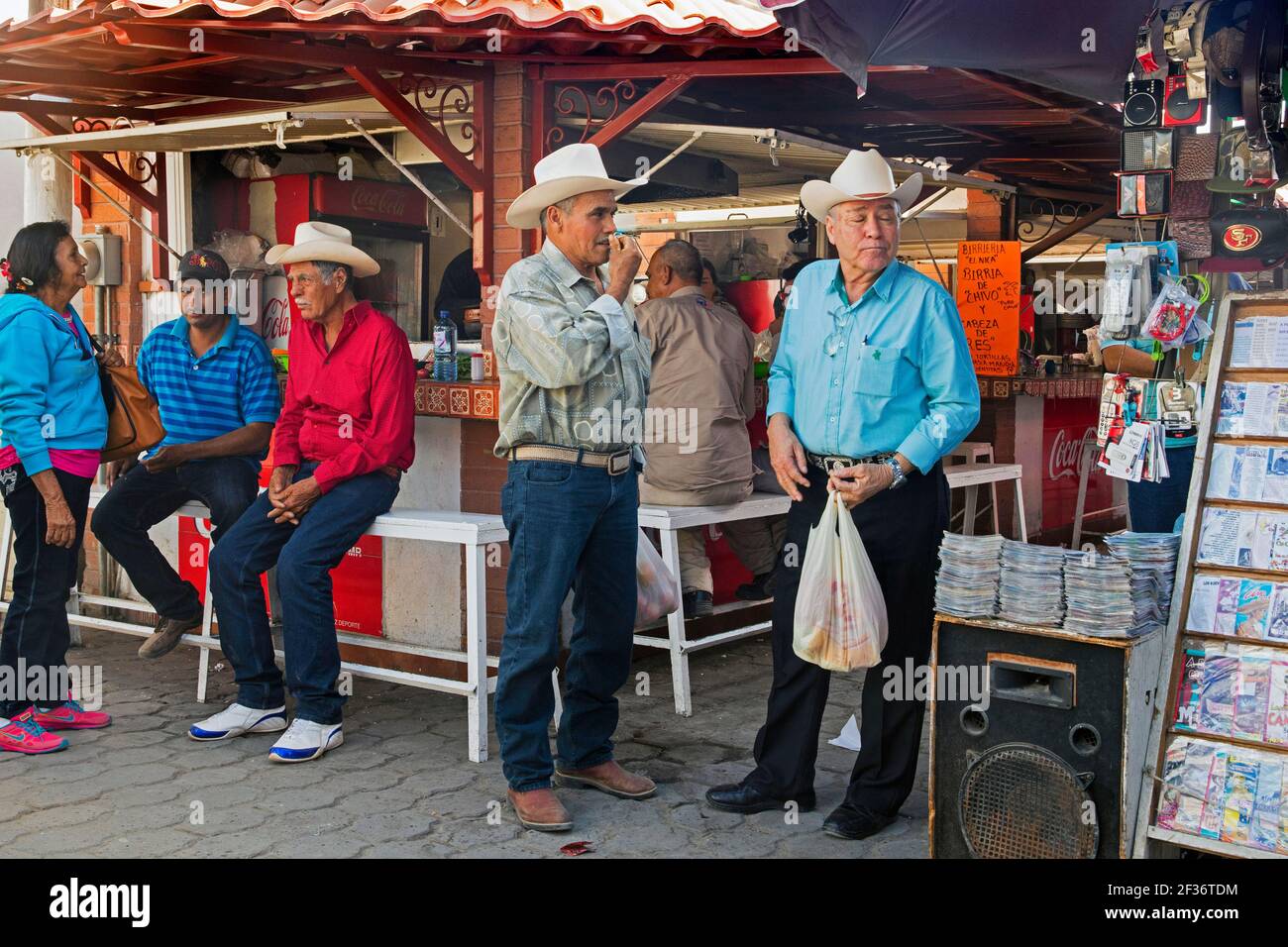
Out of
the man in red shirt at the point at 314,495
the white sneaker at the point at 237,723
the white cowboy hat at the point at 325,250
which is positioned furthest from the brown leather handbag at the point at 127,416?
the white sneaker at the point at 237,723

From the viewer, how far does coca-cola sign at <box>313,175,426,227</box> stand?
8258mm

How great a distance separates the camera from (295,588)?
546cm

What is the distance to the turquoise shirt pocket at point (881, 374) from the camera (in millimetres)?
4457

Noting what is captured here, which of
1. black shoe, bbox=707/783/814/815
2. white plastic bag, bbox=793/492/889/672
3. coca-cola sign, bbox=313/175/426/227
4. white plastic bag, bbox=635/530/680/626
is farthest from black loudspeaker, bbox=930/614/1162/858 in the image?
coca-cola sign, bbox=313/175/426/227

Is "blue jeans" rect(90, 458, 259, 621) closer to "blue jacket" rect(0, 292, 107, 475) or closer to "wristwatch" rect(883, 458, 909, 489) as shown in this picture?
"blue jacket" rect(0, 292, 107, 475)

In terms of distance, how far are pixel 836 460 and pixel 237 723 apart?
2971 millimetres

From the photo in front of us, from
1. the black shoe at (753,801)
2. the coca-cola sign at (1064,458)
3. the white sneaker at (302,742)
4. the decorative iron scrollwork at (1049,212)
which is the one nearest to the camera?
the black shoe at (753,801)

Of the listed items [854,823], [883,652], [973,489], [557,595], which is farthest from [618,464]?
[973,489]

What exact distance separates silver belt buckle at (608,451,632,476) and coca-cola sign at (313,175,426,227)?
4.31 m

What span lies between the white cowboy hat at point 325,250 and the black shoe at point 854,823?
9.81 feet

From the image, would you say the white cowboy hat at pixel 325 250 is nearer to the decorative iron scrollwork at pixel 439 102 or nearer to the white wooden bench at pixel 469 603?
the decorative iron scrollwork at pixel 439 102

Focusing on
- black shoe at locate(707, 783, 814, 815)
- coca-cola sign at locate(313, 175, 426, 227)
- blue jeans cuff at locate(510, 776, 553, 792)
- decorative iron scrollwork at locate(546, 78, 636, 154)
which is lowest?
black shoe at locate(707, 783, 814, 815)

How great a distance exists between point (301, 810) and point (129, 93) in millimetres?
4630

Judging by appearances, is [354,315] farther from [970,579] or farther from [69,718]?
[970,579]
